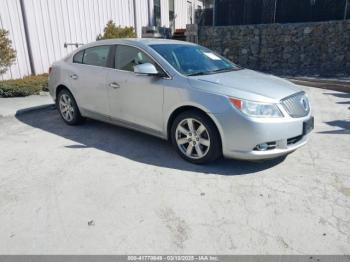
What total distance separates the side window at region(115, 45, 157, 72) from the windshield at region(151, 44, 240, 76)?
0.21 m

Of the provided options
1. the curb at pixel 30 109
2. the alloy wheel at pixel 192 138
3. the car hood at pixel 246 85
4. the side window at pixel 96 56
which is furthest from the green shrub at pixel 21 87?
the car hood at pixel 246 85

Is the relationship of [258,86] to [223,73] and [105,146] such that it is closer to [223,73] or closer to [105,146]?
[223,73]

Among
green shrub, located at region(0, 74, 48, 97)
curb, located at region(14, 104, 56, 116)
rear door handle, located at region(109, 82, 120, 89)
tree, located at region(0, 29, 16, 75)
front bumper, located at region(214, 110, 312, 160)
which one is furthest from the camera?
tree, located at region(0, 29, 16, 75)

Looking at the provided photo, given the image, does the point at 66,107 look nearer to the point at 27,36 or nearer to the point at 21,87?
the point at 21,87

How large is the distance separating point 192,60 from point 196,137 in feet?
3.99

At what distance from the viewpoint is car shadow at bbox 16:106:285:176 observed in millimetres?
3588

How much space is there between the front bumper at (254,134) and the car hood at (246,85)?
27cm

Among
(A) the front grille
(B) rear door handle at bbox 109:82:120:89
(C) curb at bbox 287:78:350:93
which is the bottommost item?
(C) curb at bbox 287:78:350:93

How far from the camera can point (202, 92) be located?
339 centimetres

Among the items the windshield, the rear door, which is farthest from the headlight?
the rear door

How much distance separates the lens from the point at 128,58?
4.25 m

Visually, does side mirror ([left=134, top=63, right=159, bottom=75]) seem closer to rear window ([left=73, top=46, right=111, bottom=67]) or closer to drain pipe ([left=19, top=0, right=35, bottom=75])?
rear window ([left=73, top=46, right=111, bottom=67])

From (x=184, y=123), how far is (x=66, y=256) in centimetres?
203

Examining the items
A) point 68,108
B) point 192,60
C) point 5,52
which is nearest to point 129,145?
point 192,60
